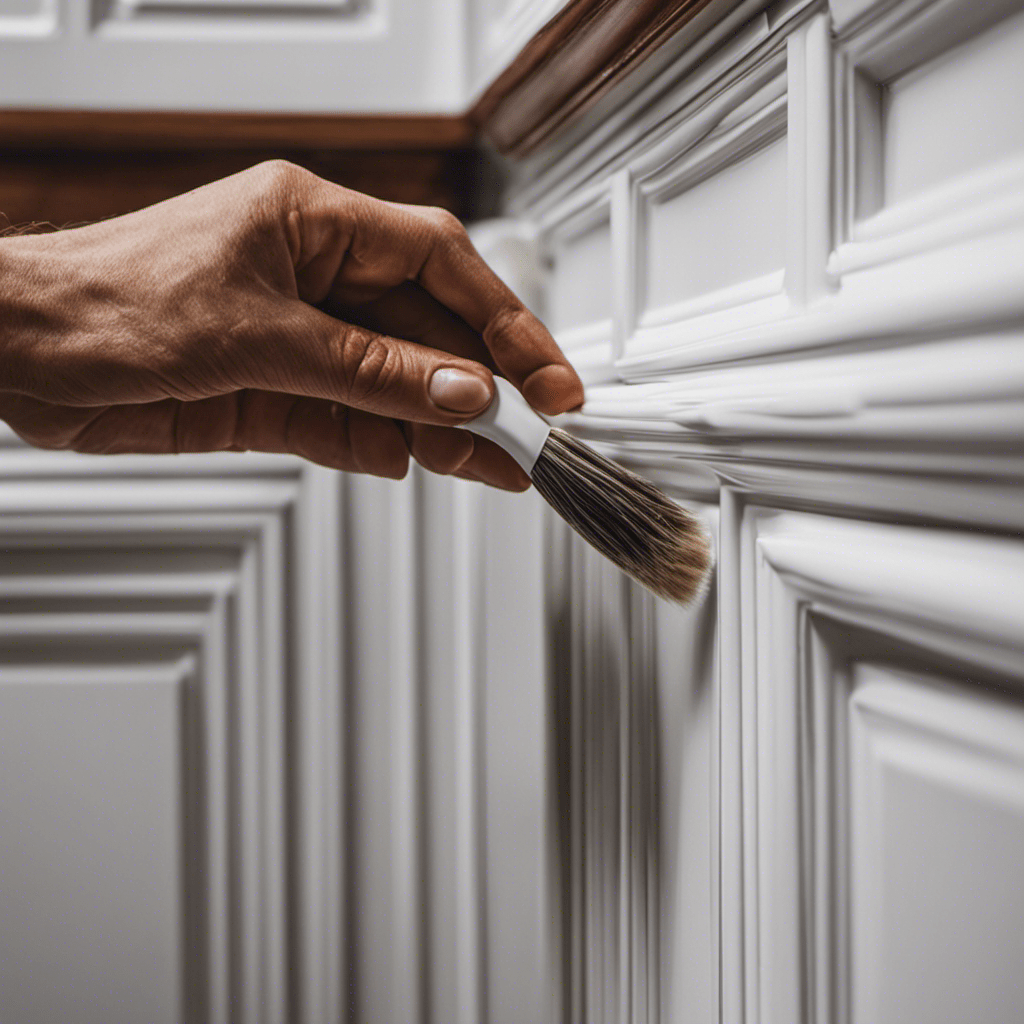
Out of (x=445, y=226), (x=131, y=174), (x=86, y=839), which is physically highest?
(x=131, y=174)

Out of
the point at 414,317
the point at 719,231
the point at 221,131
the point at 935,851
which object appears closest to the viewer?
the point at 935,851

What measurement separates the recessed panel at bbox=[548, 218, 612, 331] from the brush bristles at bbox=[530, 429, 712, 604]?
0.51 ft

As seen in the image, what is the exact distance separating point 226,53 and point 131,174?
110 mm

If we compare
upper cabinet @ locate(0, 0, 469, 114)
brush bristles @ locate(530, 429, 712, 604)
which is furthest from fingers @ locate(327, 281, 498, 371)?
upper cabinet @ locate(0, 0, 469, 114)

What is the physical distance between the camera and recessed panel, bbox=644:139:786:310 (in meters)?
0.33

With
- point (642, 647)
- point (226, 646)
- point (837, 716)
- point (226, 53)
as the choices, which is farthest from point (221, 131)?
point (837, 716)

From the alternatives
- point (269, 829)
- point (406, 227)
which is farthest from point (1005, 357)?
point (269, 829)

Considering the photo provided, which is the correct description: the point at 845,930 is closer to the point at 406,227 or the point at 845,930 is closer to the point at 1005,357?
the point at 1005,357

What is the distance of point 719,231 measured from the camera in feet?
1.25

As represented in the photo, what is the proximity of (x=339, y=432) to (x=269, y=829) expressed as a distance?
301 millimetres

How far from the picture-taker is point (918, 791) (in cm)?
24

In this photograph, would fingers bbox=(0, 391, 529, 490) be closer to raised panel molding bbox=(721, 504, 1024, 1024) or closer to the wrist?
the wrist

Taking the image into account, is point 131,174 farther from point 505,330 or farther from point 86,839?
point 86,839

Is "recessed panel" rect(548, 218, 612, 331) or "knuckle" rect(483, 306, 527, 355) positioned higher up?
"recessed panel" rect(548, 218, 612, 331)
